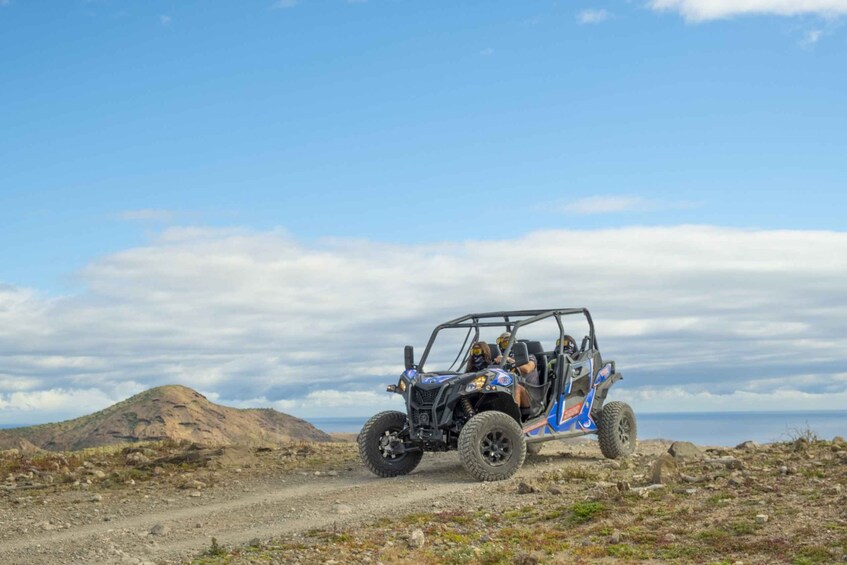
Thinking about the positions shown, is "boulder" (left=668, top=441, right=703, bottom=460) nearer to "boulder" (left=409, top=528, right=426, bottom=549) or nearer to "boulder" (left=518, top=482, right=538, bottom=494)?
"boulder" (left=518, top=482, right=538, bottom=494)

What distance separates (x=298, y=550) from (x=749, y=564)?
4.68 m

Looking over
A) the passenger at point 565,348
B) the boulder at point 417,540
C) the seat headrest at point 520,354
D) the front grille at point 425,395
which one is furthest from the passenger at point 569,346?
the boulder at point 417,540

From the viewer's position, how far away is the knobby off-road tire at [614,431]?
18.4 meters

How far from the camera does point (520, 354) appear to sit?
17016 mm

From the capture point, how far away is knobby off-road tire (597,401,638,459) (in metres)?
18.4

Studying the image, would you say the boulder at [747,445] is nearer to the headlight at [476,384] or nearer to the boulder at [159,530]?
the headlight at [476,384]

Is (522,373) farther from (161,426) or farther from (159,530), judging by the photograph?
(161,426)

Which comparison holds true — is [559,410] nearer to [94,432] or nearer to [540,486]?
[540,486]

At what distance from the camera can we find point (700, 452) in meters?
17.9

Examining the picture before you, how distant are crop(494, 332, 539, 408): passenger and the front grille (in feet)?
4.09

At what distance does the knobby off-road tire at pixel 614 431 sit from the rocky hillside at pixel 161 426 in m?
14.4

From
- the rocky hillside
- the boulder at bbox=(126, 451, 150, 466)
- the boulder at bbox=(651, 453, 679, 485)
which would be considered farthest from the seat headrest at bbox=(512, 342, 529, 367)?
the rocky hillside

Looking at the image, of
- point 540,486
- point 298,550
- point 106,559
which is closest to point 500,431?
point 540,486

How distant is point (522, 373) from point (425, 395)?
1.79 metres
